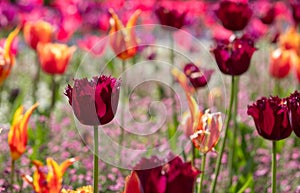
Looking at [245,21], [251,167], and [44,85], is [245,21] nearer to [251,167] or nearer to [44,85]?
[251,167]

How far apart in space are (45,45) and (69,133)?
492 mm

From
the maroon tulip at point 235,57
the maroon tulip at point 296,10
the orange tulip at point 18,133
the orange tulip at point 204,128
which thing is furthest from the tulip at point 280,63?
the orange tulip at point 18,133

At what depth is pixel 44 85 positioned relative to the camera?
5949mm

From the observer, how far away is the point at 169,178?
1.68 meters

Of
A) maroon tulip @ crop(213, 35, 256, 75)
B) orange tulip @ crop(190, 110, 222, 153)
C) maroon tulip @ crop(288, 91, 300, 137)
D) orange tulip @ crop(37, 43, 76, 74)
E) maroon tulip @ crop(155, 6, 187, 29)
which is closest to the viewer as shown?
maroon tulip @ crop(288, 91, 300, 137)

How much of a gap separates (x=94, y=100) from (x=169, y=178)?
0.36m

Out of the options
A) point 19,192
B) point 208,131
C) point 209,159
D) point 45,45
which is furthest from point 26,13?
point 208,131

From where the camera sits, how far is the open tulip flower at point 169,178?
5.50ft

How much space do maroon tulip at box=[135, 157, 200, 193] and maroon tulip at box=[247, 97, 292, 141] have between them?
57 centimetres

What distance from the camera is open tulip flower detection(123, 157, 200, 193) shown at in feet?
5.50

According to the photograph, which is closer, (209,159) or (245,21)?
(245,21)

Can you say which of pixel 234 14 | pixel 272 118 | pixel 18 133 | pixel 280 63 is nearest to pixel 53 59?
pixel 234 14

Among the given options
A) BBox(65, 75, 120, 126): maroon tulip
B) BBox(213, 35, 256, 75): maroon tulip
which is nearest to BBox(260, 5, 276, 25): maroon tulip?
BBox(213, 35, 256, 75): maroon tulip

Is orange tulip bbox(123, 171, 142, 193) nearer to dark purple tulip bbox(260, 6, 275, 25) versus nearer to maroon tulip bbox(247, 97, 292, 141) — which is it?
maroon tulip bbox(247, 97, 292, 141)
